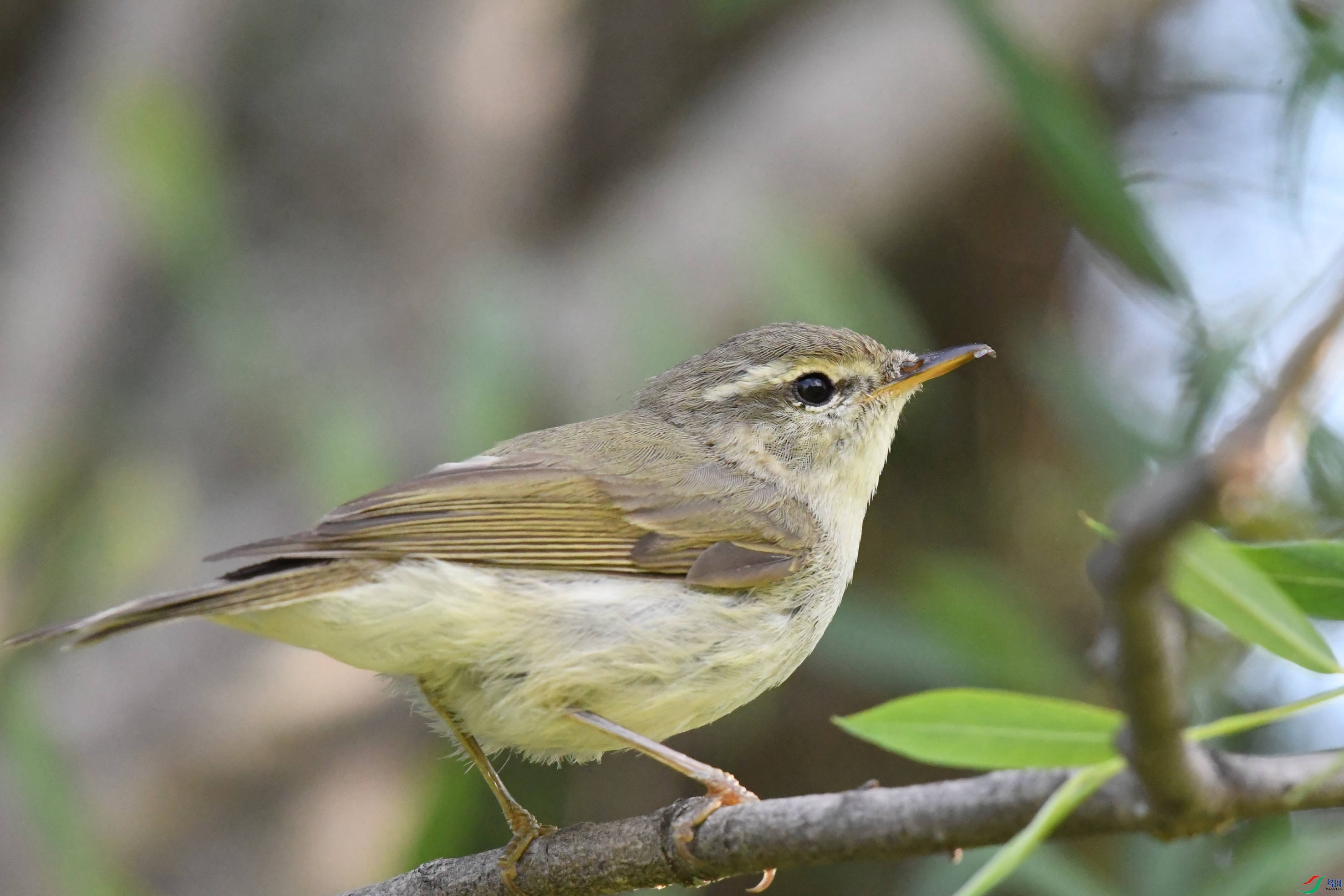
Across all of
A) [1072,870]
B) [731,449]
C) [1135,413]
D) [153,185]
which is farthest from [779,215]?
[1072,870]

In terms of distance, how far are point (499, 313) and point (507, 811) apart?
Result: 215cm

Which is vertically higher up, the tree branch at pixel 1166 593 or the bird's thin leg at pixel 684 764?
the tree branch at pixel 1166 593

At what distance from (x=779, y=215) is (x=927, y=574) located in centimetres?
153

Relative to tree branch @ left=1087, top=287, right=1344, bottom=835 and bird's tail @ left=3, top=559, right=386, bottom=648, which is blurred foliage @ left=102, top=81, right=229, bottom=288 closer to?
bird's tail @ left=3, top=559, right=386, bottom=648

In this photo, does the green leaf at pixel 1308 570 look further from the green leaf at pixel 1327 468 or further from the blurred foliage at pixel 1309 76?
the blurred foliage at pixel 1309 76

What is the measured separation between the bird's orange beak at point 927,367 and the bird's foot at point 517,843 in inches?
52.0

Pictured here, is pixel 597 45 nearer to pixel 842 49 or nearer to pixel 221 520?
pixel 842 49

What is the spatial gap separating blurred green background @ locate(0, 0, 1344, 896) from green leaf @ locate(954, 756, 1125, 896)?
2471 mm

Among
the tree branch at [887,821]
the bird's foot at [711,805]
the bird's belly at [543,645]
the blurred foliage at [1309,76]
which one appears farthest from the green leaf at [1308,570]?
the blurred foliage at [1309,76]

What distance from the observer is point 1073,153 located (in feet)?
11.3

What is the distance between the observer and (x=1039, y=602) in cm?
502

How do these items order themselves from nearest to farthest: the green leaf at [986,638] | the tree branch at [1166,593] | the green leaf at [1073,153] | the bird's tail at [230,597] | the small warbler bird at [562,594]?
the tree branch at [1166,593]
the bird's tail at [230,597]
the small warbler bird at [562,594]
the green leaf at [1073,153]
the green leaf at [986,638]

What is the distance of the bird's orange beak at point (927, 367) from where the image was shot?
2.93 m

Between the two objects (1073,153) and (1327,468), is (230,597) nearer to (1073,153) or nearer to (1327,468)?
(1073,153)
